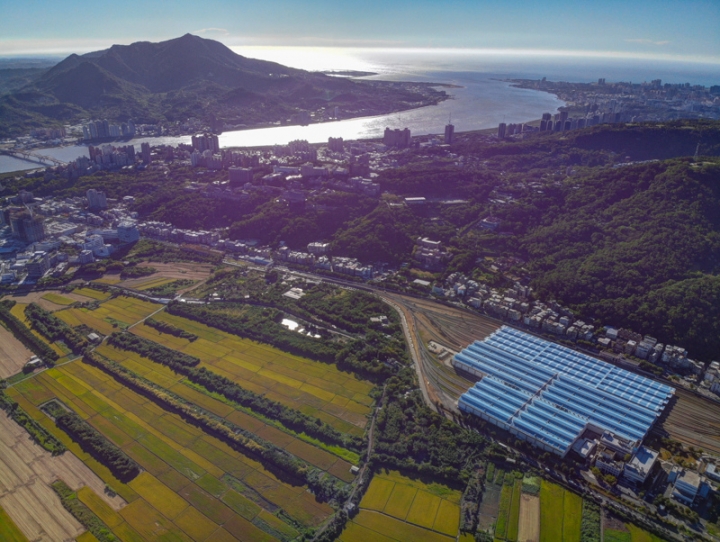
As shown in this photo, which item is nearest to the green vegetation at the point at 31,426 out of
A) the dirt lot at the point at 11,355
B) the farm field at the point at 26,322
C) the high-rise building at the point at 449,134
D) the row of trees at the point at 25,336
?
the dirt lot at the point at 11,355

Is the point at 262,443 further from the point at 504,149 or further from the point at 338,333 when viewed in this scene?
the point at 504,149

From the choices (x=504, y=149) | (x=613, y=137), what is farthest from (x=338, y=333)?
(x=613, y=137)

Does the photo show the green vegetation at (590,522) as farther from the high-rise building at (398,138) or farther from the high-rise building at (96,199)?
the high-rise building at (398,138)

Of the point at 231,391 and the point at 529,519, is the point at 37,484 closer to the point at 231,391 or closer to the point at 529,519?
the point at 231,391

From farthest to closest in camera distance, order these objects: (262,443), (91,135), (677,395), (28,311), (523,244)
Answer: (91,135) → (523,244) → (28,311) → (677,395) → (262,443)

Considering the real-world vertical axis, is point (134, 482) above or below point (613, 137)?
below

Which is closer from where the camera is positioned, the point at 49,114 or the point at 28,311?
the point at 28,311

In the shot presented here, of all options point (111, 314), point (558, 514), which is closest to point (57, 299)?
point (111, 314)
